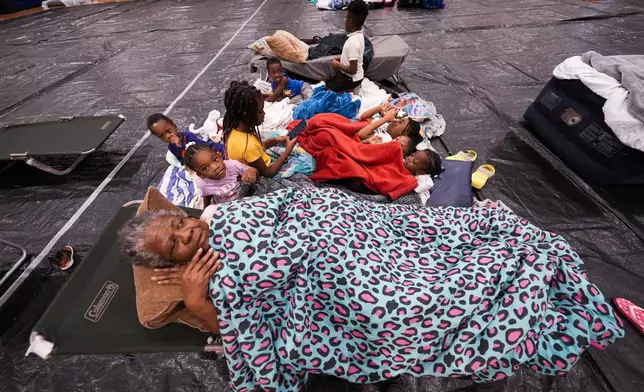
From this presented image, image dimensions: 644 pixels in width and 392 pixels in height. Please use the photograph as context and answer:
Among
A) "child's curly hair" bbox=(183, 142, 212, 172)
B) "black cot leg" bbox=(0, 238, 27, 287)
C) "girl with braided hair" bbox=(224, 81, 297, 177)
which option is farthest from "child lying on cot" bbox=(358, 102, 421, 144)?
"black cot leg" bbox=(0, 238, 27, 287)

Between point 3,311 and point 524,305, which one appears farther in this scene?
point 3,311

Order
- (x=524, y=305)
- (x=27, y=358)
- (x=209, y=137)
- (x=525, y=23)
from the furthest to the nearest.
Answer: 1. (x=525, y=23)
2. (x=209, y=137)
3. (x=27, y=358)
4. (x=524, y=305)

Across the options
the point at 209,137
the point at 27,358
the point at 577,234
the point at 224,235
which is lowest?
the point at 27,358

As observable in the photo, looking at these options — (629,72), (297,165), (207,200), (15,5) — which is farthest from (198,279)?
(15,5)

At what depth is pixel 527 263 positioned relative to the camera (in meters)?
1.01

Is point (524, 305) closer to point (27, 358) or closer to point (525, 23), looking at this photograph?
point (27, 358)

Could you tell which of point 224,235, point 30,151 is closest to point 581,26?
point 224,235

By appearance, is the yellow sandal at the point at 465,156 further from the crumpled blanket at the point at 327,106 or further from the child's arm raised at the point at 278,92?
the child's arm raised at the point at 278,92

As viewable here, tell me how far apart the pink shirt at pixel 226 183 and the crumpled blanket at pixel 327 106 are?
3.38 ft

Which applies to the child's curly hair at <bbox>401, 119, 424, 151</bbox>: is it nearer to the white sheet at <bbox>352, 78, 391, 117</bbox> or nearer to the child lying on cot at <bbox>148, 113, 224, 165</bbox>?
the white sheet at <bbox>352, 78, 391, 117</bbox>

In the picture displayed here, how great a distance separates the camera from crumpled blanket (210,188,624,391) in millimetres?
943

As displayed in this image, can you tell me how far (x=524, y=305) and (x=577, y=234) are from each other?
1.12m

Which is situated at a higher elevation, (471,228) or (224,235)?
(224,235)

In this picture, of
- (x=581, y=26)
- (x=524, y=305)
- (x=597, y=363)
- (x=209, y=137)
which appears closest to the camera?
(x=524, y=305)
